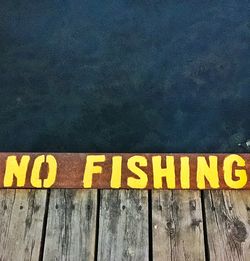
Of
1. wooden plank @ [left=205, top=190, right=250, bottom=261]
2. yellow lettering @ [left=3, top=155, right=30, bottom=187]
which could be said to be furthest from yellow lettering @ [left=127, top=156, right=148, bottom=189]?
yellow lettering @ [left=3, top=155, right=30, bottom=187]

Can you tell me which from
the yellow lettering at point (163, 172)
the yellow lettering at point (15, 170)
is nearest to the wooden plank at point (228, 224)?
the yellow lettering at point (163, 172)

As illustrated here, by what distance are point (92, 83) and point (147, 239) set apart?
87 cm

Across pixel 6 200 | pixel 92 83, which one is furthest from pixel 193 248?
pixel 92 83

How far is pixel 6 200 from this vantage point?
74.2 inches

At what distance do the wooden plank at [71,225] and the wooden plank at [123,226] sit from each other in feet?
0.12

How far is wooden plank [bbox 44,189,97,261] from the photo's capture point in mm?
1757

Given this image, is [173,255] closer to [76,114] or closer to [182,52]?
[76,114]

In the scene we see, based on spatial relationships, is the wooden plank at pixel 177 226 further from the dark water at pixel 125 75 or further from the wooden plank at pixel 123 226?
the dark water at pixel 125 75

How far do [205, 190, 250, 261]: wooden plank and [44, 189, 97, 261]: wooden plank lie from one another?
1.39 feet

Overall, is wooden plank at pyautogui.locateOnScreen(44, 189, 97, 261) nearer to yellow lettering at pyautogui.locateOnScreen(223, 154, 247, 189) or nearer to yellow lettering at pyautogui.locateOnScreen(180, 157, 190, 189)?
yellow lettering at pyautogui.locateOnScreen(180, 157, 190, 189)

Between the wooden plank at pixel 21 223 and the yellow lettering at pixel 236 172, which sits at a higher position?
the yellow lettering at pixel 236 172

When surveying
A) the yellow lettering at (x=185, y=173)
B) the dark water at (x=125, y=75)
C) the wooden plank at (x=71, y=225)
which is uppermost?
the dark water at (x=125, y=75)

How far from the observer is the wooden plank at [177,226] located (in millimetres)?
1749

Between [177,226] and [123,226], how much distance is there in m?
0.19
